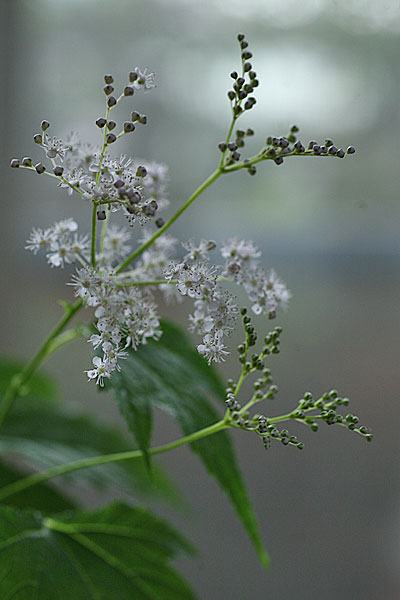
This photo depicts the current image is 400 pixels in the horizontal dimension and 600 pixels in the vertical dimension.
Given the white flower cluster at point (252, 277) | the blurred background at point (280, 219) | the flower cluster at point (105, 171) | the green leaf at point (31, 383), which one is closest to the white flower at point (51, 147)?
the flower cluster at point (105, 171)

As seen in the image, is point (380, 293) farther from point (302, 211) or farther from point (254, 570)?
point (254, 570)

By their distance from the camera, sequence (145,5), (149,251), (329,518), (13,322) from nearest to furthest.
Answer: (149,251)
(145,5)
(329,518)
(13,322)

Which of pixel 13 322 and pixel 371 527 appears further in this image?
pixel 13 322

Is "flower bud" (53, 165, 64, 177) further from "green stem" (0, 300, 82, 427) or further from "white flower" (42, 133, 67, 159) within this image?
"green stem" (0, 300, 82, 427)

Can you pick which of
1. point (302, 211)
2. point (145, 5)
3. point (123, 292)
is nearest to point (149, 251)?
point (123, 292)

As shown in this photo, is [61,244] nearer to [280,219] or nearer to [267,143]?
[267,143]

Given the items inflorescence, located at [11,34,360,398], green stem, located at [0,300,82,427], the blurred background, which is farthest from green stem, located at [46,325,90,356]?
the blurred background

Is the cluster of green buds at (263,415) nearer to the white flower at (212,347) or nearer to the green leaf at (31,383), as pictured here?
the white flower at (212,347)
